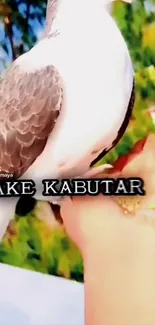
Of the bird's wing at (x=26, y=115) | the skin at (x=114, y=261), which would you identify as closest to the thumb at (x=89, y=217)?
the skin at (x=114, y=261)

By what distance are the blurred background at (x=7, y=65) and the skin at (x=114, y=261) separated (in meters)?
0.03

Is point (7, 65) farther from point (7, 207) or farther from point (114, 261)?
point (114, 261)

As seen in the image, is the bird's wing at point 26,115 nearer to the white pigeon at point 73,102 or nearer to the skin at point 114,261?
the white pigeon at point 73,102

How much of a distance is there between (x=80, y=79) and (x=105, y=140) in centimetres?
12

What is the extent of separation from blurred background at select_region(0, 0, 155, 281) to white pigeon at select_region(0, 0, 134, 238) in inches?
0.7

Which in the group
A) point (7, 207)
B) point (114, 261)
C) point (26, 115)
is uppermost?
point (26, 115)

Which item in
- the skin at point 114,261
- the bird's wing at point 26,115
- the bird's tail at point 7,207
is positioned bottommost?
the skin at point 114,261

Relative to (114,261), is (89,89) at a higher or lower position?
higher

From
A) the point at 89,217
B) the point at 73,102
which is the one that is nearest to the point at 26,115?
the point at 73,102

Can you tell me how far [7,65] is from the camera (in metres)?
1.18

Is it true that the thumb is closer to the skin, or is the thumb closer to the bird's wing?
the skin

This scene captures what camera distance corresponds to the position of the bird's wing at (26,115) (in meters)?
1.15

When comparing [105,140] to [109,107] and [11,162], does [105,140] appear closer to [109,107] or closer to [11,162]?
[109,107]

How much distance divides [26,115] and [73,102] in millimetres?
90
